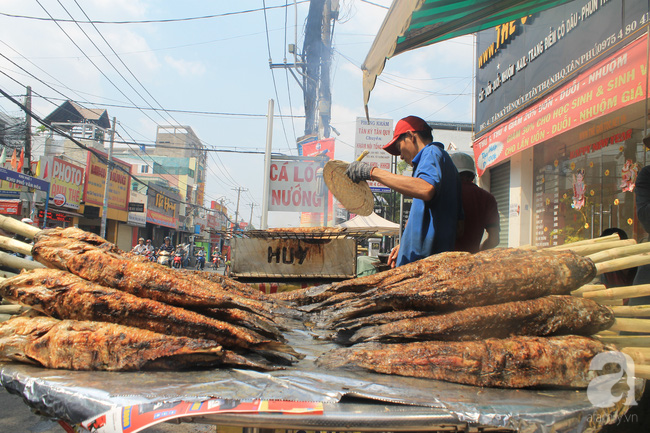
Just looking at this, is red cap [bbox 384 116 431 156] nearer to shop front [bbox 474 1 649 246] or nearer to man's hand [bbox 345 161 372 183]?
man's hand [bbox 345 161 372 183]

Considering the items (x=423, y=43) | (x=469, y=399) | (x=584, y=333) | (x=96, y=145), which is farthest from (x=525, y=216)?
(x=96, y=145)

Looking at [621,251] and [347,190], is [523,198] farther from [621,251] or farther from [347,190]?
[621,251]

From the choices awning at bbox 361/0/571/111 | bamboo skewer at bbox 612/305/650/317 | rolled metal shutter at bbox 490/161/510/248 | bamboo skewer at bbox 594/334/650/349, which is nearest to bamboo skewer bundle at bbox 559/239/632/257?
bamboo skewer at bbox 612/305/650/317

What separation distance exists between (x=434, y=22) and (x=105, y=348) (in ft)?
10.7

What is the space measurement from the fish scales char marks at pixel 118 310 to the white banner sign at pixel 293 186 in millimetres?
8482

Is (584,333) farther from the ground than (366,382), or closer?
farther from the ground

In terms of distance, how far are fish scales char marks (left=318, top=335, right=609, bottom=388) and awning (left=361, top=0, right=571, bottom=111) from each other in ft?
6.24

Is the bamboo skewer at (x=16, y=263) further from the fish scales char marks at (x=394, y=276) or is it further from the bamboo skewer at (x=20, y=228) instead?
Answer: the fish scales char marks at (x=394, y=276)

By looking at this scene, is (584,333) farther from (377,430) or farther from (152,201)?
(152,201)

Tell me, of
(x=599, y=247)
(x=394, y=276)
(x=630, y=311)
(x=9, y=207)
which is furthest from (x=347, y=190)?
(x=9, y=207)

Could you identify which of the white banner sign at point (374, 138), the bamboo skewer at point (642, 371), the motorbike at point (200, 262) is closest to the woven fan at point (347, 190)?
the bamboo skewer at point (642, 371)

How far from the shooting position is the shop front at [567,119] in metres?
4.32

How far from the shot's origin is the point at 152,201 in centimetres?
3609

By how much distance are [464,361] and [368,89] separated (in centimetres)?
245
